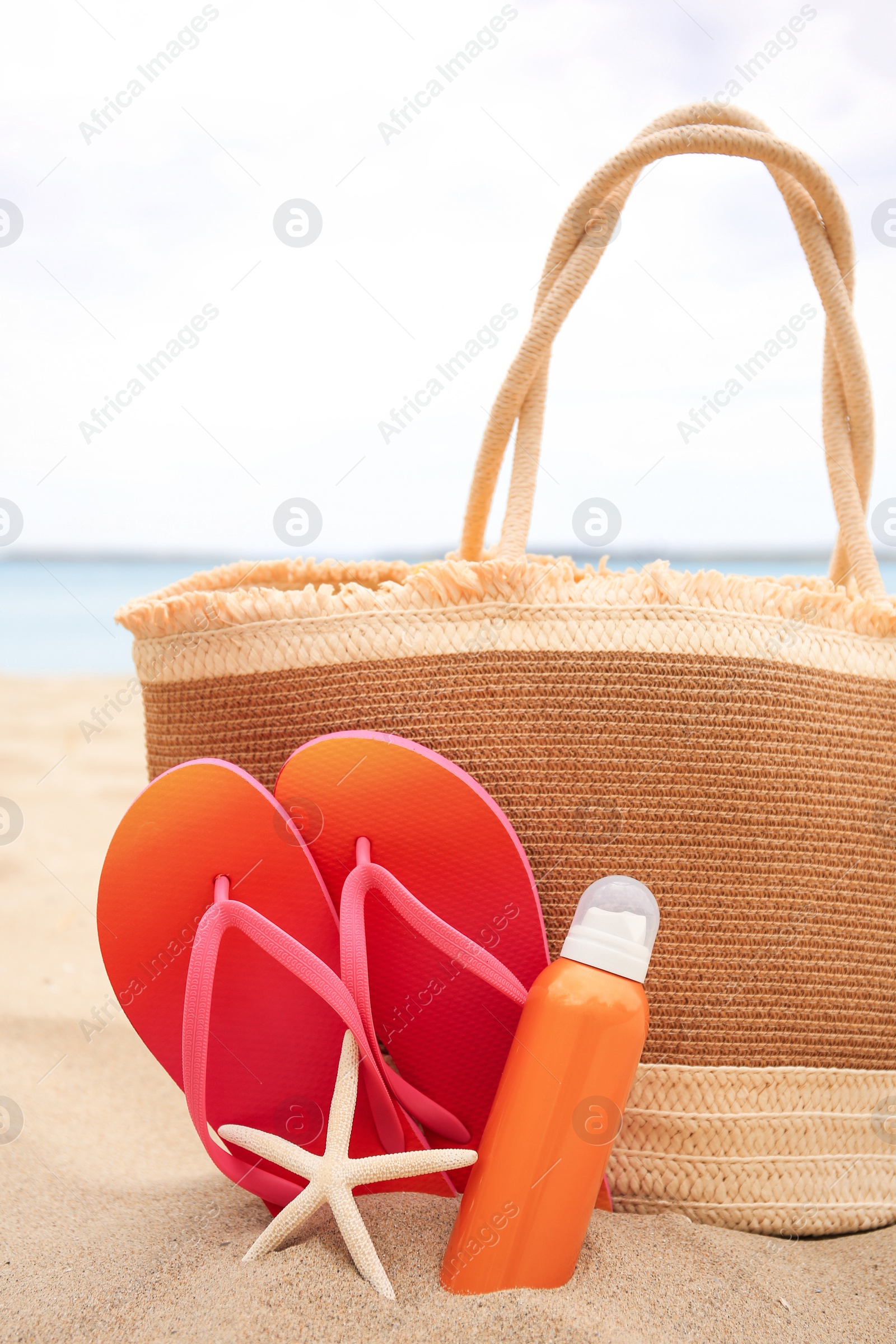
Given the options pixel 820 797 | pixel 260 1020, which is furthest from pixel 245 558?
pixel 820 797

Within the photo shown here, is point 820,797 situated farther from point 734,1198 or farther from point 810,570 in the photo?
point 810,570

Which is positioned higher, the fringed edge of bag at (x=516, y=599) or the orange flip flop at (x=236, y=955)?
the fringed edge of bag at (x=516, y=599)

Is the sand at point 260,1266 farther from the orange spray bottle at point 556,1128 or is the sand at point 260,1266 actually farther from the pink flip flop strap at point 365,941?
the pink flip flop strap at point 365,941

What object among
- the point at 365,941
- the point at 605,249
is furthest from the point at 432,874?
the point at 605,249

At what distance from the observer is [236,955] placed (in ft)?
1.93

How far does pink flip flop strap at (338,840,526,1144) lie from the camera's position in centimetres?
54

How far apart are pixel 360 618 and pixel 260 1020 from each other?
12.2 inches

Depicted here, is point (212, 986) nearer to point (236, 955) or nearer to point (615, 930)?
point (236, 955)

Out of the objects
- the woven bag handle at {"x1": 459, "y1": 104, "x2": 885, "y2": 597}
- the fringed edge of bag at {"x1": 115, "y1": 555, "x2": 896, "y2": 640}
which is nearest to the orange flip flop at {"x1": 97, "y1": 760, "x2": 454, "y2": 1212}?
the fringed edge of bag at {"x1": 115, "y1": 555, "x2": 896, "y2": 640}

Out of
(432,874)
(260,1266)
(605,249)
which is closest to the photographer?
(260,1266)

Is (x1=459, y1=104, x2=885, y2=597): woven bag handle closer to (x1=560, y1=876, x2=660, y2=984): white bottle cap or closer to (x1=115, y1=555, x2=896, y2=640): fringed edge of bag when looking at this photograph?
(x1=115, y1=555, x2=896, y2=640): fringed edge of bag

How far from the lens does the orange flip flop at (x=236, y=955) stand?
0.58m

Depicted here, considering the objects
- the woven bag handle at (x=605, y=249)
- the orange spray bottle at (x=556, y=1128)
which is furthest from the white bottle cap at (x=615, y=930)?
the woven bag handle at (x=605, y=249)

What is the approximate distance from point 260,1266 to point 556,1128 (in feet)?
0.64
